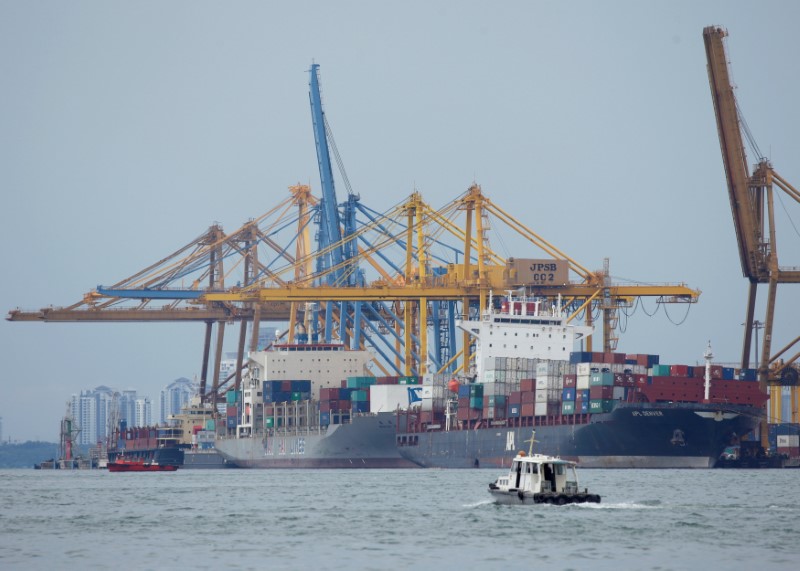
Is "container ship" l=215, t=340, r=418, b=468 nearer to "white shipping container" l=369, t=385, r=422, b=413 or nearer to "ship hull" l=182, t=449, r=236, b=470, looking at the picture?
"white shipping container" l=369, t=385, r=422, b=413

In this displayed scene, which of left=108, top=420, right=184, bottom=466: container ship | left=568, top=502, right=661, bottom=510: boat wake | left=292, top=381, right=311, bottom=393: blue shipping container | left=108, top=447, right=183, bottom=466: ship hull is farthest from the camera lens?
left=108, top=420, right=184, bottom=466: container ship

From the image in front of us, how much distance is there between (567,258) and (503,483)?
4364 centimetres

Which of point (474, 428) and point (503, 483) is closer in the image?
point (503, 483)

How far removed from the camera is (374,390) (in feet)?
270

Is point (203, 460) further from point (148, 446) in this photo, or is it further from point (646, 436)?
point (646, 436)

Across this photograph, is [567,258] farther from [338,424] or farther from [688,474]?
[688,474]

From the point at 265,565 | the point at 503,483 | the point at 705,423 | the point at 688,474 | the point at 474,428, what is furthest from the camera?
the point at 474,428

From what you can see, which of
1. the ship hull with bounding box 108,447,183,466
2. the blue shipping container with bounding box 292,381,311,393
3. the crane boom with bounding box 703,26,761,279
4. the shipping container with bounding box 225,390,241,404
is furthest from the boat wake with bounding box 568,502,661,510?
the ship hull with bounding box 108,447,183,466

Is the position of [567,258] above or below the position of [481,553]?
above

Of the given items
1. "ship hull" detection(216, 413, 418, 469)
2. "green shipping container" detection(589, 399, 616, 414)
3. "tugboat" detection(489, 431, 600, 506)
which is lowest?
"ship hull" detection(216, 413, 418, 469)

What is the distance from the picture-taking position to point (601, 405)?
221ft

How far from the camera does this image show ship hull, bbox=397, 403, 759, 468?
66438 millimetres

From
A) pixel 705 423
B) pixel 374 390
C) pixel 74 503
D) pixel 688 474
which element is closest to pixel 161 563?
pixel 74 503

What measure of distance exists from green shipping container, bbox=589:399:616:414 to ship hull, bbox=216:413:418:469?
14603mm
